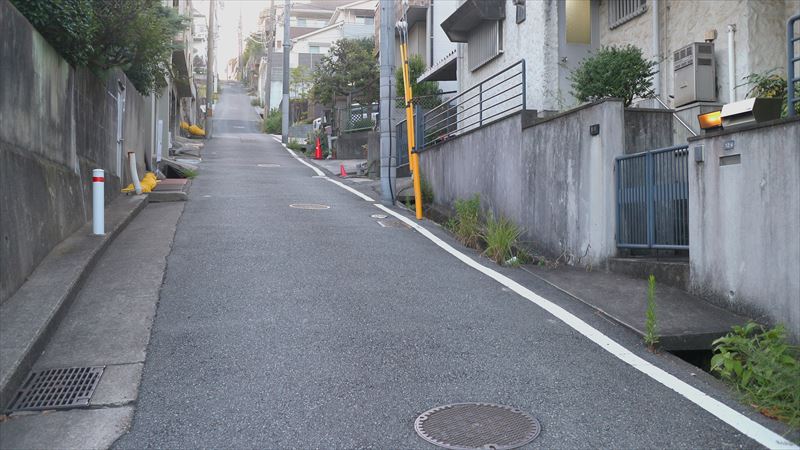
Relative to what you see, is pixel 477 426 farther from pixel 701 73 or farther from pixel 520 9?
pixel 520 9

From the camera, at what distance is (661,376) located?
4969 mm

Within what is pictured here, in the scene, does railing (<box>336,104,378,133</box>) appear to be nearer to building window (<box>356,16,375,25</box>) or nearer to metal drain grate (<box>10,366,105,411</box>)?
metal drain grate (<box>10,366,105,411</box>)

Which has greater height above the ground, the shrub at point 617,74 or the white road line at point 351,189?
the shrub at point 617,74

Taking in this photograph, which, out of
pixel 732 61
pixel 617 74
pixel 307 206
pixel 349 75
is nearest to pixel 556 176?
pixel 617 74

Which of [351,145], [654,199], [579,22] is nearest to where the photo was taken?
[654,199]

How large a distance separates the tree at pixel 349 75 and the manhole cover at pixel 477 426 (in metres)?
31.8

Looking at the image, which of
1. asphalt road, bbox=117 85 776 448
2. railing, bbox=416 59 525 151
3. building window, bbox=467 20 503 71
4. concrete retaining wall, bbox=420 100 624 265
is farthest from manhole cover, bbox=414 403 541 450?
building window, bbox=467 20 503 71

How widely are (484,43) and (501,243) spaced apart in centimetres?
937

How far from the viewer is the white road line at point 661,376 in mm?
3973

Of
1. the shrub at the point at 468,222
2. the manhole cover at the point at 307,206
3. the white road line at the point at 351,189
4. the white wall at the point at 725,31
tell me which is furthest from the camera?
the white road line at the point at 351,189

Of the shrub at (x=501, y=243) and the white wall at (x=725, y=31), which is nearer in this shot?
the shrub at (x=501, y=243)

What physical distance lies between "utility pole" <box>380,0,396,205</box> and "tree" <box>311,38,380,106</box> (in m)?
20.5

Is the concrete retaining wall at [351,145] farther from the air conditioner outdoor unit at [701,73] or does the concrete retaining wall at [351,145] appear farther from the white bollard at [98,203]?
the white bollard at [98,203]

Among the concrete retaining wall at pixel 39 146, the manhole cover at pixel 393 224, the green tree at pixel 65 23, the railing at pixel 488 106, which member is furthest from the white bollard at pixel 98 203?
the railing at pixel 488 106
